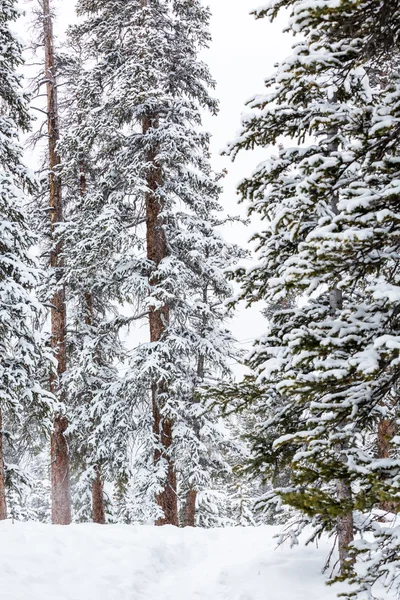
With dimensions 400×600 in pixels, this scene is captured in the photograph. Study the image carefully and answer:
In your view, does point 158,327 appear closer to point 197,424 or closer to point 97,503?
point 197,424

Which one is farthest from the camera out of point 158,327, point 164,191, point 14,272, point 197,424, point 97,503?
point 97,503

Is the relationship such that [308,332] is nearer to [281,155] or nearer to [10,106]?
[281,155]

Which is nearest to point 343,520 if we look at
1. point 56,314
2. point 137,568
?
point 137,568

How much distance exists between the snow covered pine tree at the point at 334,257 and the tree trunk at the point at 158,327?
17.4 feet

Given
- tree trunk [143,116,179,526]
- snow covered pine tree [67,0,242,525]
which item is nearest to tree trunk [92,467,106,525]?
snow covered pine tree [67,0,242,525]

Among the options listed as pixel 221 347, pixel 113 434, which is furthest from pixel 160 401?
pixel 221 347

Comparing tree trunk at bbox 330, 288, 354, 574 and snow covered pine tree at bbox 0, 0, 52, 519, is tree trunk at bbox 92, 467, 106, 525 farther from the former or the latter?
tree trunk at bbox 330, 288, 354, 574

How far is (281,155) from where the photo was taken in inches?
220

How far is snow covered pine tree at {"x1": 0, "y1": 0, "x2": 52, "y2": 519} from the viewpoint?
29.6 feet

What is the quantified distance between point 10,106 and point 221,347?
747 centimetres

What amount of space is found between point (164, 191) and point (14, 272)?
4.02 meters

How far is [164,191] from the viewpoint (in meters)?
11.4

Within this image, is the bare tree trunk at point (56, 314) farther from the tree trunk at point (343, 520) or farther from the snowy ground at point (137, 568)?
the tree trunk at point (343, 520)

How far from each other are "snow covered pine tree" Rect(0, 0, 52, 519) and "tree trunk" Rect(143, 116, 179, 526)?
2456 millimetres
